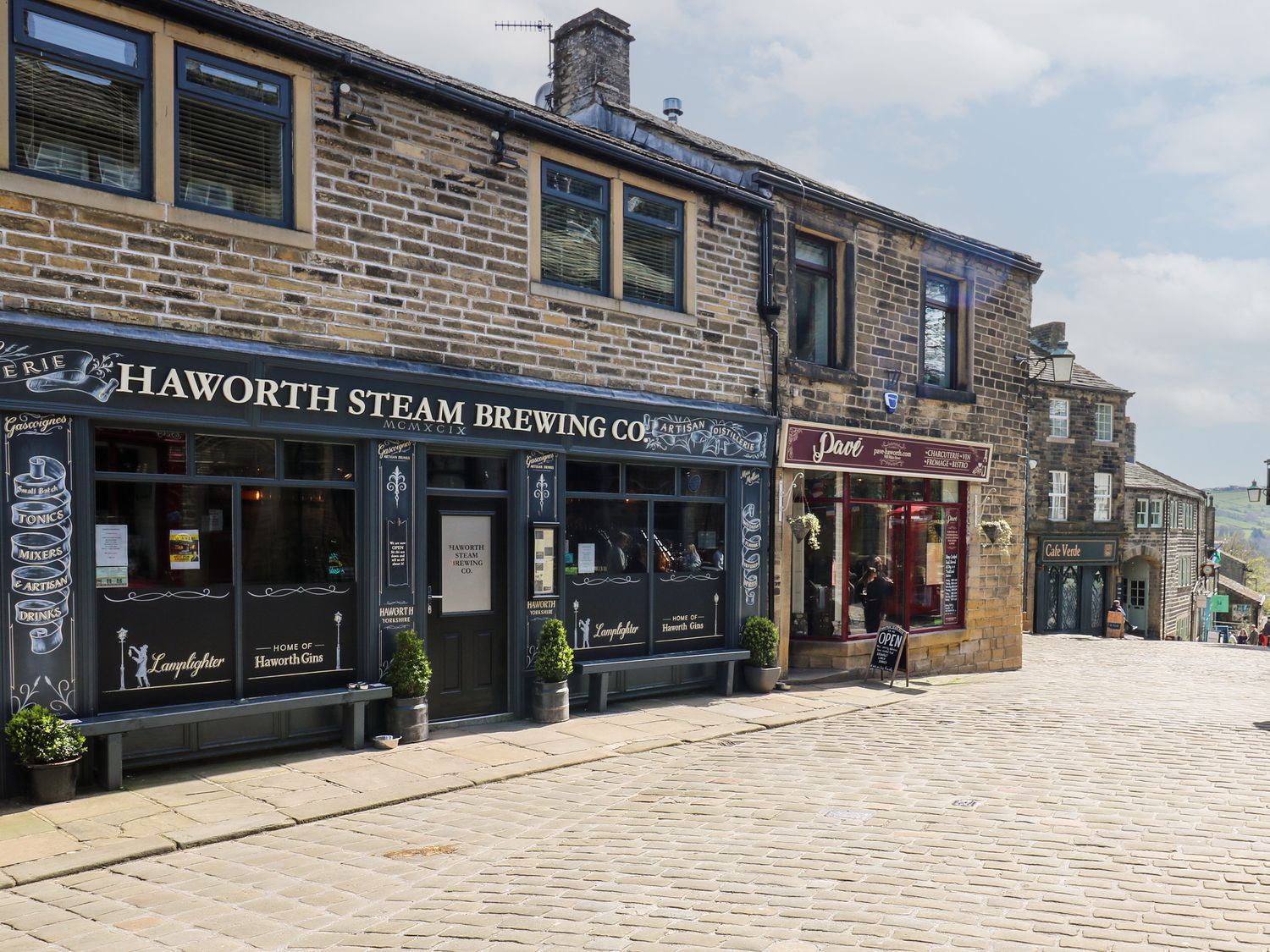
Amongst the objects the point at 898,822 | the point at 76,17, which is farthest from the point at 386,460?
the point at 898,822

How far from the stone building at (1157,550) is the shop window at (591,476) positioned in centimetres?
3272

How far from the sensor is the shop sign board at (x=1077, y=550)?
37.0 metres

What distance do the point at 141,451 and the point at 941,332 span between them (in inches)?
488

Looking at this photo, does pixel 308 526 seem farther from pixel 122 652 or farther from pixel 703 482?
pixel 703 482

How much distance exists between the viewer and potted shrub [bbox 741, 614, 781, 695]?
41.8 feet

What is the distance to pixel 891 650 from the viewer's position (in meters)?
14.0

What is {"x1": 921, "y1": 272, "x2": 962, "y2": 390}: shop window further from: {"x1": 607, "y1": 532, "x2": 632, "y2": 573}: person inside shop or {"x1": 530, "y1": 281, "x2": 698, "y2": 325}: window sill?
{"x1": 607, "y1": 532, "x2": 632, "y2": 573}: person inside shop

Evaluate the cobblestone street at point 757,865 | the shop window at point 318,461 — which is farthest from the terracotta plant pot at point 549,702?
the shop window at point 318,461

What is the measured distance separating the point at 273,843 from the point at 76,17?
6332 millimetres

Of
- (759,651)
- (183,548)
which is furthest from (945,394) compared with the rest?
(183,548)

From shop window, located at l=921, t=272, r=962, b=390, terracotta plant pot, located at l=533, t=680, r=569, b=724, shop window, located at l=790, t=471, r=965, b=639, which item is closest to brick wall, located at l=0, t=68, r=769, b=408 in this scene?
terracotta plant pot, located at l=533, t=680, r=569, b=724

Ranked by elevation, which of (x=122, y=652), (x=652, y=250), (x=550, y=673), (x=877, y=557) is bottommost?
(x=550, y=673)

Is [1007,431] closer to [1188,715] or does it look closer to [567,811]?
[1188,715]

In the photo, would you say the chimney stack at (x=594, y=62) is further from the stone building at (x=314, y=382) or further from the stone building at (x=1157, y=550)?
the stone building at (x=1157, y=550)
